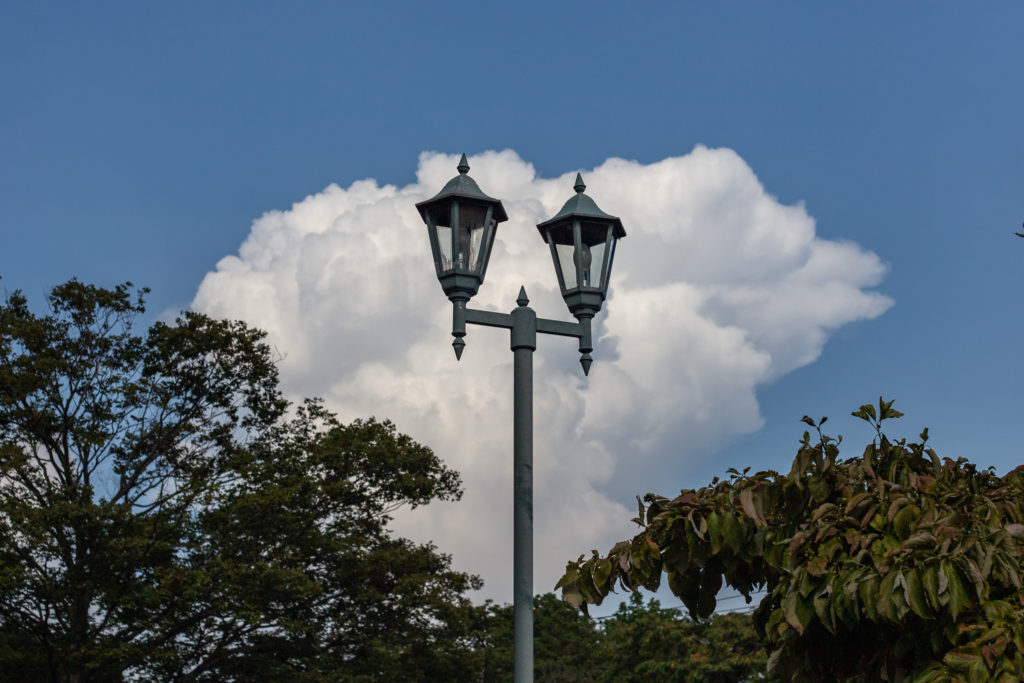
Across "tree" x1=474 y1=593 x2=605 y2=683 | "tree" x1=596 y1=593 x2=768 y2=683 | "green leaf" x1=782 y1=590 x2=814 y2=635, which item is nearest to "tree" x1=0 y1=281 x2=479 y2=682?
"tree" x1=474 y1=593 x2=605 y2=683

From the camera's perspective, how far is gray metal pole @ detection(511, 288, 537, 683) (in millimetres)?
6266

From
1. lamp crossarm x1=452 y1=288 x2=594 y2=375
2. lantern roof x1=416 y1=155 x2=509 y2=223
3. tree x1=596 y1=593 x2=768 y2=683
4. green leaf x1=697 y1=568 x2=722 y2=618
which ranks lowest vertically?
green leaf x1=697 y1=568 x2=722 y2=618

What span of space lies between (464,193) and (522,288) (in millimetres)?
723

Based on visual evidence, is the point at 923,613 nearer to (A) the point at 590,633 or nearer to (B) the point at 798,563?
(B) the point at 798,563

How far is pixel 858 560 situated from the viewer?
4.68m

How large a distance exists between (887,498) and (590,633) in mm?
39138

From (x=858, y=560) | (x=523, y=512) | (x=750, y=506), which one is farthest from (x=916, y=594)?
(x=523, y=512)

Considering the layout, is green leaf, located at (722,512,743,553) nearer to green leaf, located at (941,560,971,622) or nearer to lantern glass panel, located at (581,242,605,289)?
green leaf, located at (941,560,971,622)

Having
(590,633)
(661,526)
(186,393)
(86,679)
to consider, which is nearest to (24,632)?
(86,679)

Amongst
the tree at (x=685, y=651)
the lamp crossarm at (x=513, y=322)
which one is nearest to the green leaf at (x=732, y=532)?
the lamp crossarm at (x=513, y=322)

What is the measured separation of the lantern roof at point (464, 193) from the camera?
694cm

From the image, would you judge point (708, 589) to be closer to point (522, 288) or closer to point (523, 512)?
point (523, 512)

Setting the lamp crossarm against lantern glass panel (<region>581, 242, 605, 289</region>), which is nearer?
the lamp crossarm

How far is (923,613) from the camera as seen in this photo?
439cm
